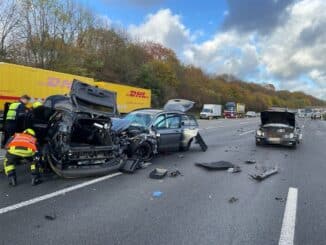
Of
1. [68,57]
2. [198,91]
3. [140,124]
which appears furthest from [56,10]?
[198,91]

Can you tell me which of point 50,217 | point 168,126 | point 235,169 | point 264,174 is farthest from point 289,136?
point 50,217

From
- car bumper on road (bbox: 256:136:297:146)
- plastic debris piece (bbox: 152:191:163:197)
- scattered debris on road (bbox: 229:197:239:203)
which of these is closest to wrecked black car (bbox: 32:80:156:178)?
plastic debris piece (bbox: 152:191:163:197)

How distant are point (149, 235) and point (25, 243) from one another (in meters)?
1.55

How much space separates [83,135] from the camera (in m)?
9.16

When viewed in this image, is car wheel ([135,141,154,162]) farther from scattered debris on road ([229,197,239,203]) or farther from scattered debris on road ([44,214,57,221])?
scattered debris on road ([44,214,57,221])

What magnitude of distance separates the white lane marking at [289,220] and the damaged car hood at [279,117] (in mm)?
9620

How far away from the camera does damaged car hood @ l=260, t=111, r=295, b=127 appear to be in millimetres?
16641

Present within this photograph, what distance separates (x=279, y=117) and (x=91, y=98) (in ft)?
35.9

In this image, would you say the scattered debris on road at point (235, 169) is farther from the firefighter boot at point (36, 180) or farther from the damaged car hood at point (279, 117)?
the damaged car hood at point (279, 117)

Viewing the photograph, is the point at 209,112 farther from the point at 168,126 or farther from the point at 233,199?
the point at 233,199

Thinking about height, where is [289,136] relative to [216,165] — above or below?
above

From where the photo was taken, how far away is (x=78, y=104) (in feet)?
27.4

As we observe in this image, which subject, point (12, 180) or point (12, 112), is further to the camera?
point (12, 112)

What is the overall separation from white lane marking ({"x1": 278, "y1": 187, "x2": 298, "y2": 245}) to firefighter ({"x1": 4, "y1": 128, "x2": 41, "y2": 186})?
191 inches
